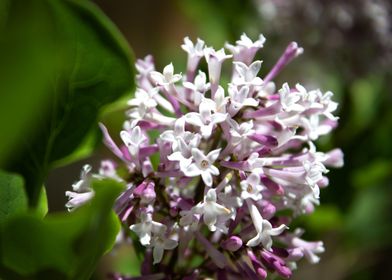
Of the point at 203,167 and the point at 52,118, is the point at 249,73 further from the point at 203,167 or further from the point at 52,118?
the point at 52,118

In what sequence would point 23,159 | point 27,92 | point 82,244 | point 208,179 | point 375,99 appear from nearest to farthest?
point 27,92 → point 82,244 → point 208,179 → point 23,159 → point 375,99

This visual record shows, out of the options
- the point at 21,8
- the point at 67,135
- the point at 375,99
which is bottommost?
the point at 67,135

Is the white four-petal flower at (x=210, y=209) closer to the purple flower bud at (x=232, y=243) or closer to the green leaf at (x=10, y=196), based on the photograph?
the purple flower bud at (x=232, y=243)

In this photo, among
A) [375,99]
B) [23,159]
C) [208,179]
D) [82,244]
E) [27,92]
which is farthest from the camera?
[375,99]

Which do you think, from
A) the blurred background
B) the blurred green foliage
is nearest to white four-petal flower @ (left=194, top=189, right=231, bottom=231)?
the blurred green foliage

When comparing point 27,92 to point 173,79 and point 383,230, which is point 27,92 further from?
point 383,230

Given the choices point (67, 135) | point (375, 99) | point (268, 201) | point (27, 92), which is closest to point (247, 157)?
point (268, 201)

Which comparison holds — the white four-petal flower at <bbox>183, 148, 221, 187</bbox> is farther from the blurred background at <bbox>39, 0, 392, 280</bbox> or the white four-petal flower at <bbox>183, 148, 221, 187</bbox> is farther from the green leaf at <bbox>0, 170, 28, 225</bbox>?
the blurred background at <bbox>39, 0, 392, 280</bbox>
